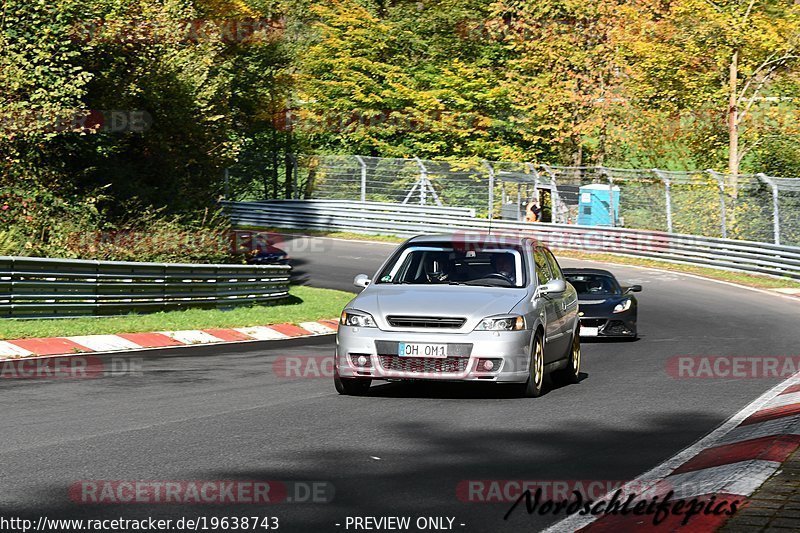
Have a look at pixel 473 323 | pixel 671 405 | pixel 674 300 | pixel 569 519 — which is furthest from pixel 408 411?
pixel 674 300

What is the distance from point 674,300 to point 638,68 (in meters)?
21.3

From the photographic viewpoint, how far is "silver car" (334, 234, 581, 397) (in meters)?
11.5

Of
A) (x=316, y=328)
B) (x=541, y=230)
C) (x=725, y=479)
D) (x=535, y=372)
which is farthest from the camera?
(x=541, y=230)

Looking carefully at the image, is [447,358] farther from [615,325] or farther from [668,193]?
[668,193]

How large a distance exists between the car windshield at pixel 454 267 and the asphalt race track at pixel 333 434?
1136mm

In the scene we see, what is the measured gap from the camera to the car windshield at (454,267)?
12727mm

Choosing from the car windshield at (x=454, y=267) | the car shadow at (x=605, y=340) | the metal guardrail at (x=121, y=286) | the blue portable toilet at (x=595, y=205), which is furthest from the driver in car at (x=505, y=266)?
the blue portable toilet at (x=595, y=205)

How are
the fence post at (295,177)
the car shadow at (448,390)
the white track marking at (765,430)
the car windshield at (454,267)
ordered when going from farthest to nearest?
the fence post at (295,177), the car windshield at (454,267), the car shadow at (448,390), the white track marking at (765,430)

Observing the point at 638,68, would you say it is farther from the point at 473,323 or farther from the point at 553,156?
the point at 473,323

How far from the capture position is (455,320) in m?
11.5

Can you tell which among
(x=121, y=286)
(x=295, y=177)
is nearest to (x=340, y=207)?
(x=295, y=177)

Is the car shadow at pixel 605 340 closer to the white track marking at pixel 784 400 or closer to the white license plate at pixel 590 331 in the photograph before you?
the white license plate at pixel 590 331

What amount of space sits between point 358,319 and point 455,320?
0.95m

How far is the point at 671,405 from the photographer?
11.6 m
